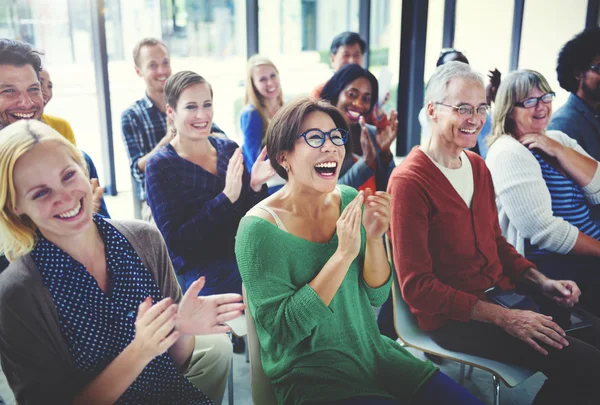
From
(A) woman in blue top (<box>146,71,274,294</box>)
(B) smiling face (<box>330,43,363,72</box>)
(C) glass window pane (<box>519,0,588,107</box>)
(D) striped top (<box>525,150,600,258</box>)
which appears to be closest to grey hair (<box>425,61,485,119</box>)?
(D) striped top (<box>525,150,600,258</box>)

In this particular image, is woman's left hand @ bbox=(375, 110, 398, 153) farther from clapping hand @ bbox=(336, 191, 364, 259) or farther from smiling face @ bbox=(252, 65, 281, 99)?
clapping hand @ bbox=(336, 191, 364, 259)

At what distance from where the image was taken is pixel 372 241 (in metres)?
1.55

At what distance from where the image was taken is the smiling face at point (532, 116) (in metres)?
2.29

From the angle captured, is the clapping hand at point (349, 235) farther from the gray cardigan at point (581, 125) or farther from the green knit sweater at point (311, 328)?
the gray cardigan at point (581, 125)

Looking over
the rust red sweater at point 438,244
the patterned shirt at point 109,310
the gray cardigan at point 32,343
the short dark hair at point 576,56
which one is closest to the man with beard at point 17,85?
the patterned shirt at point 109,310

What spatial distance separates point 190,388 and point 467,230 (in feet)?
3.57

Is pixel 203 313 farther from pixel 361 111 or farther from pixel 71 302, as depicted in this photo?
pixel 361 111

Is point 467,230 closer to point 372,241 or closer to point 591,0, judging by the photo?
point 372,241

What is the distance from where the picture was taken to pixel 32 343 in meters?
1.18

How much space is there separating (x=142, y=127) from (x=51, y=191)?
2.01 meters

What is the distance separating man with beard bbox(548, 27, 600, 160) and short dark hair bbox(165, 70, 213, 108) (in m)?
Result: 1.99

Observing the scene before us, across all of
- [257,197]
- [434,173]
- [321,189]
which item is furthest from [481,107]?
[257,197]

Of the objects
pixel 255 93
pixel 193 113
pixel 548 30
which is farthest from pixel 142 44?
pixel 548 30

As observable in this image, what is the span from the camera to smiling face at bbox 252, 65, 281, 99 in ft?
11.3
